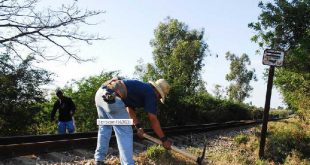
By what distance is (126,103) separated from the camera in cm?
624

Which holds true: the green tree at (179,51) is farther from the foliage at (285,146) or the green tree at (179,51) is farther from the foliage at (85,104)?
the foliage at (285,146)

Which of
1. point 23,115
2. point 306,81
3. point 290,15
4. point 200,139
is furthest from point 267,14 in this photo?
point 23,115

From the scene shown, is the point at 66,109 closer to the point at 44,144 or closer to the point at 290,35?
the point at 44,144

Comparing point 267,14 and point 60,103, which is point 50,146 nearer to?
point 60,103

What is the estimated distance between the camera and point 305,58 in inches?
858

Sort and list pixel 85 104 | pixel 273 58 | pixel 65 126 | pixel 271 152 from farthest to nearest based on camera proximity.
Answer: pixel 85 104 → pixel 65 126 → pixel 271 152 → pixel 273 58

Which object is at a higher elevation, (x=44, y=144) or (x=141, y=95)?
(x=141, y=95)

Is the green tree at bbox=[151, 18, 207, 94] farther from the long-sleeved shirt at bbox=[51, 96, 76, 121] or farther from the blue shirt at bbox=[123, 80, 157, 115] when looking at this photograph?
the blue shirt at bbox=[123, 80, 157, 115]

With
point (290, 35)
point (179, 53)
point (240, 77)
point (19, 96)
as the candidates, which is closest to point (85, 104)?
point (19, 96)

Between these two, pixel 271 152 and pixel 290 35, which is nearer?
pixel 271 152

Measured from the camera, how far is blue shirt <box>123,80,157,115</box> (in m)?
5.80

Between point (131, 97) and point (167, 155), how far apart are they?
1.97 m

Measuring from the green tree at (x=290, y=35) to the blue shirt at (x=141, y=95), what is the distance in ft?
60.4

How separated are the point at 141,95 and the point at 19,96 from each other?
41.1 ft
